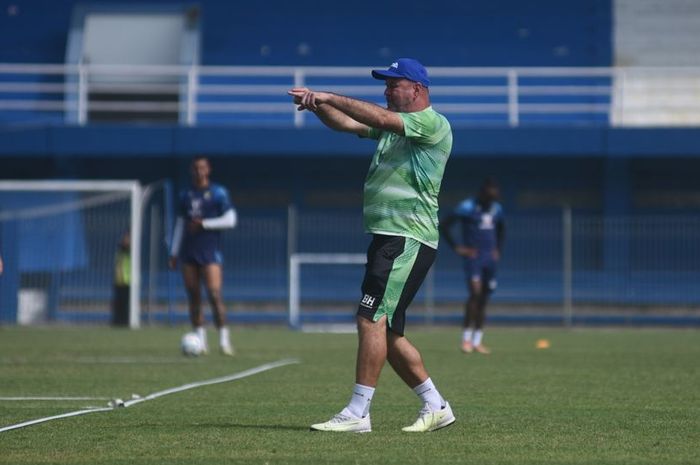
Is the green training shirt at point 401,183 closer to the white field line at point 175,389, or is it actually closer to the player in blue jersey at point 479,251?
the white field line at point 175,389

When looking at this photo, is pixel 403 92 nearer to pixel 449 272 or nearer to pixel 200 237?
pixel 200 237

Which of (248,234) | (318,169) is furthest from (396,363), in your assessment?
(318,169)

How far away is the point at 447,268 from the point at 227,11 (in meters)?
8.60

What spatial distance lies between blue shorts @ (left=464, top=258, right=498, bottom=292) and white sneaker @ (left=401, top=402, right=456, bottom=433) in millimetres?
9446

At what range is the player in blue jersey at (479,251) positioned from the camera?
16.7 m

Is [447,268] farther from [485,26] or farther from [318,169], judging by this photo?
[485,26]

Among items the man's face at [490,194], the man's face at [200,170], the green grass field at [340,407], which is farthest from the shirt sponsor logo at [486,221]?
the man's face at [200,170]

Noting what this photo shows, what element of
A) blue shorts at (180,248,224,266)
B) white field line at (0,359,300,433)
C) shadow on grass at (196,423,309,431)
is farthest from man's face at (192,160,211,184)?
shadow on grass at (196,423,309,431)

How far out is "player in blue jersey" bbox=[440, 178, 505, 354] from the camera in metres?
16.7

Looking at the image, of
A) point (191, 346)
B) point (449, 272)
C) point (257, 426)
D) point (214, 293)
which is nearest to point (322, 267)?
point (449, 272)

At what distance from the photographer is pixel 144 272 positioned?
2702 cm

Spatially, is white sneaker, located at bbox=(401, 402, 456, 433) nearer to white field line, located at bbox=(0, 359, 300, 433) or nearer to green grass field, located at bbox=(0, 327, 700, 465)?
green grass field, located at bbox=(0, 327, 700, 465)

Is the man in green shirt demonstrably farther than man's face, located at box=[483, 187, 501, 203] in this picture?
No

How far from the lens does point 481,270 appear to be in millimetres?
17031
